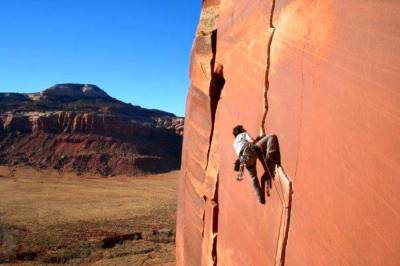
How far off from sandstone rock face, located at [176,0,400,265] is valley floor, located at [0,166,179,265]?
1496cm

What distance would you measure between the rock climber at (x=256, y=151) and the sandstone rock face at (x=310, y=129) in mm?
153

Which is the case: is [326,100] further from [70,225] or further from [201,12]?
[70,225]

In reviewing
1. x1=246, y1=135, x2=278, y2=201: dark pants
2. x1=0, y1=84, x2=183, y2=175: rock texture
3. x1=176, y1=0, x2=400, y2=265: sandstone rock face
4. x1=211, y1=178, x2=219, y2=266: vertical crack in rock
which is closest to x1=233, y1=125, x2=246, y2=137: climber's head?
x1=176, y1=0, x2=400, y2=265: sandstone rock face

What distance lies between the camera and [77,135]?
6384cm

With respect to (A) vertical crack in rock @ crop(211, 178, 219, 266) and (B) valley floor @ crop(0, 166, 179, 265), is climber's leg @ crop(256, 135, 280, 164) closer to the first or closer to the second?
(A) vertical crack in rock @ crop(211, 178, 219, 266)

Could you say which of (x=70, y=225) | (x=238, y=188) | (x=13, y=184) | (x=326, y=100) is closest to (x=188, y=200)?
(x=238, y=188)

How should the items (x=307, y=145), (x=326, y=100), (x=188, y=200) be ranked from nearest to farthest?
1. (x=326, y=100)
2. (x=307, y=145)
3. (x=188, y=200)

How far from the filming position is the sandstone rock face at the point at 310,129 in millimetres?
4211

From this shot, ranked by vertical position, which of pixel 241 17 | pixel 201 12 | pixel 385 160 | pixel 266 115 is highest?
pixel 201 12

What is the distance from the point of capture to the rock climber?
6621 mm

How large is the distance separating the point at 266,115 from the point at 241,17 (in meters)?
2.65

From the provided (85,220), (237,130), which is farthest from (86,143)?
(237,130)

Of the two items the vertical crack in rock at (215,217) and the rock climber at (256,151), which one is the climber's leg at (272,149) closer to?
the rock climber at (256,151)

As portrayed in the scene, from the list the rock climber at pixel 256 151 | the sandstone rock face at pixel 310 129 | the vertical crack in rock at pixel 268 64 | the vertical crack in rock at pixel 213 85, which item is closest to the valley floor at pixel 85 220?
→ the vertical crack in rock at pixel 213 85
